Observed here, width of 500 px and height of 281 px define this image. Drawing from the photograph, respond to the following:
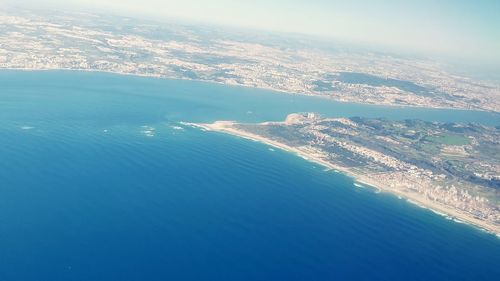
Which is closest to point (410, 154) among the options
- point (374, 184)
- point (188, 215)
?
point (374, 184)

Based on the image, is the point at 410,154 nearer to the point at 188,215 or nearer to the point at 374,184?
the point at 374,184

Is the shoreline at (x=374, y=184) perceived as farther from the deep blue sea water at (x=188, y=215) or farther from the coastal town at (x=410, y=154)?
the deep blue sea water at (x=188, y=215)


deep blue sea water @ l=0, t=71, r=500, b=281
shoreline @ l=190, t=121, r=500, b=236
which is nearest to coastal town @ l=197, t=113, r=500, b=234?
shoreline @ l=190, t=121, r=500, b=236

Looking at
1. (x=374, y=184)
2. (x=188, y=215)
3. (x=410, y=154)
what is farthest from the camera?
(x=410, y=154)

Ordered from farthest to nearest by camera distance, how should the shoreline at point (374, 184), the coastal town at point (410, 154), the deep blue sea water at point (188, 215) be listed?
the coastal town at point (410, 154) → the shoreline at point (374, 184) → the deep blue sea water at point (188, 215)

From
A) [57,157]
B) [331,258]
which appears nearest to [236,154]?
[57,157]

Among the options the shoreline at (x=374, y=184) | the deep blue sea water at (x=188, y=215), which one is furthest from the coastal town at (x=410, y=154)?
the deep blue sea water at (x=188, y=215)
